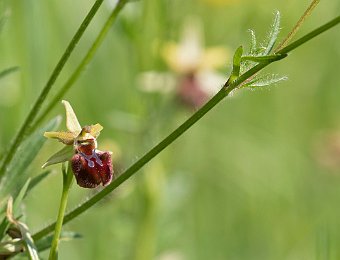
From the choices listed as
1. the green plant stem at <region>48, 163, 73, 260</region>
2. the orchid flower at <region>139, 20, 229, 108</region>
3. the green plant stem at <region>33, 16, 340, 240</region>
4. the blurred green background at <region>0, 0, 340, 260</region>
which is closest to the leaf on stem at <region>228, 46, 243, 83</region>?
the green plant stem at <region>33, 16, 340, 240</region>

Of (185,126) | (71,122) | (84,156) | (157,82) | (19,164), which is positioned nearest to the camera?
(185,126)

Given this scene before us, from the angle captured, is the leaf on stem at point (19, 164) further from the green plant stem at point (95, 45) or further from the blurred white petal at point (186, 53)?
the blurred white petal at point (186, 53)

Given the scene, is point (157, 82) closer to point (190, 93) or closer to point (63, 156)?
point (190, 93)

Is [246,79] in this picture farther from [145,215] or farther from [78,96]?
[78,96]

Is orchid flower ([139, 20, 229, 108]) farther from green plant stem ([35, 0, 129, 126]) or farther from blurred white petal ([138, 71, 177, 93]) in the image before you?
green plant stem ([35, 0, 129, 126])

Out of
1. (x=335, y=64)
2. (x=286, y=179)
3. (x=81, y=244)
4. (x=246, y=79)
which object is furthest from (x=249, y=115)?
(x=246, y=79)

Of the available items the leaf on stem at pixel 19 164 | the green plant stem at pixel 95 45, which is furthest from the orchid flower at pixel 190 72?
the leaf on stem at pixel 19 164

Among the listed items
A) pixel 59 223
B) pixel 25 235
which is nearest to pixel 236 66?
pixel 59 223
